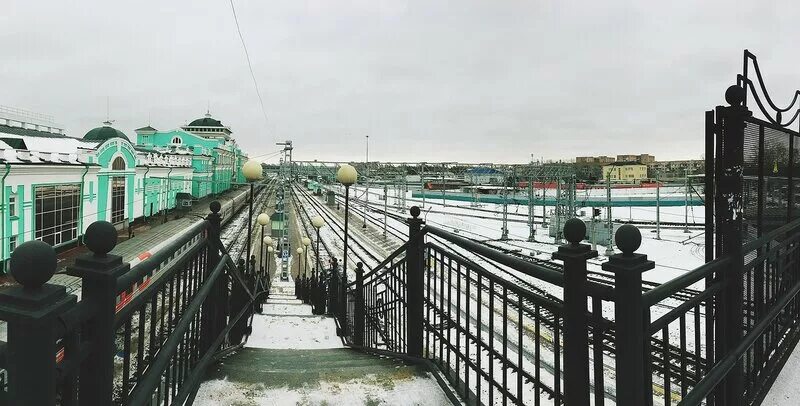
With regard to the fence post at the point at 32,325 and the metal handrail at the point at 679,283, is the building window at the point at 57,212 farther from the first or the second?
the metal handrail at the point at 679,283

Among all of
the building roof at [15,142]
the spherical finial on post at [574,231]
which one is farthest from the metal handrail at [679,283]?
the building roof at [15,142]

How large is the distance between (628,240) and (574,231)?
224 millimetres

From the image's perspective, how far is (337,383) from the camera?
3.21 m

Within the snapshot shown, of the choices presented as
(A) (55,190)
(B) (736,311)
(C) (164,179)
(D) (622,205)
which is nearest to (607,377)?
(B) (736,311)

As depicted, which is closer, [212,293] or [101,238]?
[101,238]

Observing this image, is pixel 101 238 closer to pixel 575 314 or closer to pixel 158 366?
pixel 158 366

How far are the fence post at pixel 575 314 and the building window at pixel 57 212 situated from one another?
2038 cm

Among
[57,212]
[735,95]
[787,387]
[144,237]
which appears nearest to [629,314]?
[735,95]

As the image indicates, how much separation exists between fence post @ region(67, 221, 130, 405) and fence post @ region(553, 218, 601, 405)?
160 cm

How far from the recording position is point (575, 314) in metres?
1.68

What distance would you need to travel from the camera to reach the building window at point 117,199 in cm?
2548

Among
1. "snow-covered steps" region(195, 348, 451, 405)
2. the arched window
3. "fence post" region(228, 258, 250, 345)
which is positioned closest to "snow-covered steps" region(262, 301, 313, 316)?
"fence post" region(228, 258, 250, 345)

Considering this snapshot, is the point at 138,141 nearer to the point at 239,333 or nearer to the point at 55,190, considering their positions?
the point at 55,190

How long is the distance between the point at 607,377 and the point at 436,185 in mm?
65304
